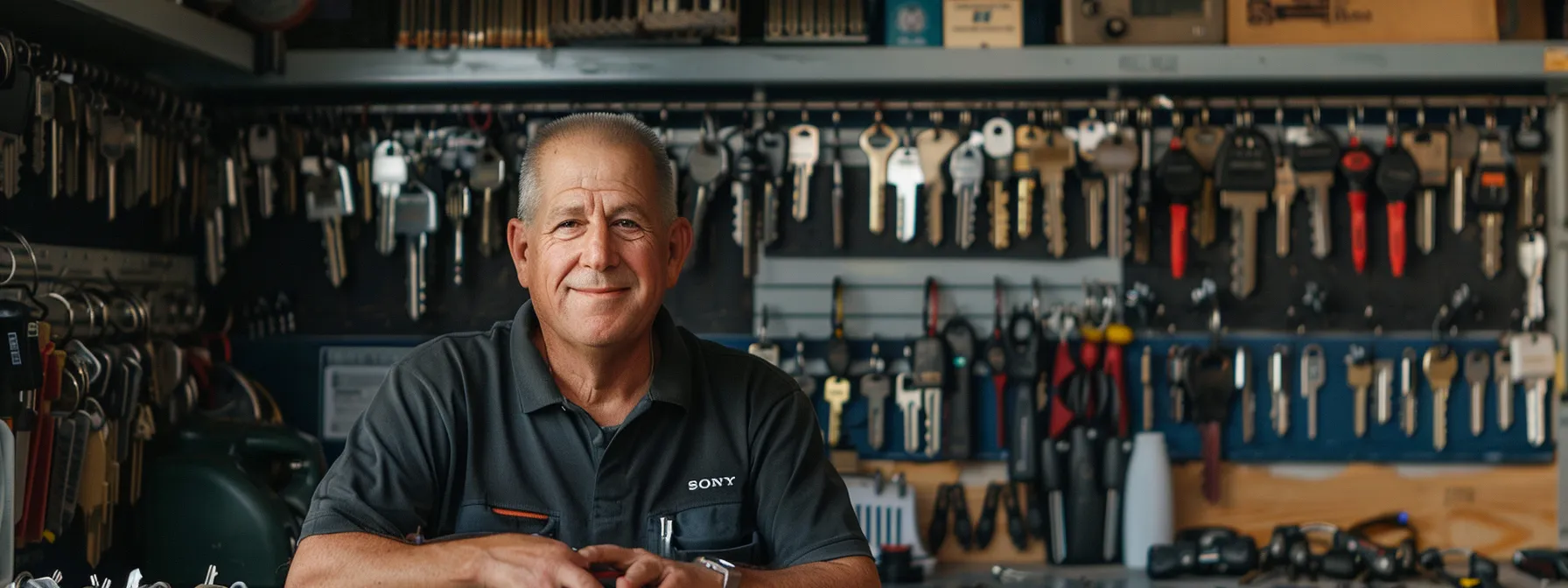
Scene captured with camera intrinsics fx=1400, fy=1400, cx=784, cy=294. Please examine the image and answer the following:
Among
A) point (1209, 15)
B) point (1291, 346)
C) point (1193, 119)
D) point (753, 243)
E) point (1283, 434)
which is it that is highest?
point (1209, 15)

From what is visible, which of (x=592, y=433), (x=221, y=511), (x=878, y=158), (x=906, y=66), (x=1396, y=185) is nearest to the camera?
(x=592, y=433)

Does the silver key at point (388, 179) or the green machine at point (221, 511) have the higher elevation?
the silver key at point (388, 179)

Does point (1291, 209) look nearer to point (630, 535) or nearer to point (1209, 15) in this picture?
point (1209, 15)

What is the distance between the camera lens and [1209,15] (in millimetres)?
3797

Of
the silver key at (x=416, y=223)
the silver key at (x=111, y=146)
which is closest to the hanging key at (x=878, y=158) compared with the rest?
the silver key at (x=416, y=223)

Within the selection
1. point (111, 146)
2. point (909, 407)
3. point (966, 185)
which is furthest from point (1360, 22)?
point (111, 146)

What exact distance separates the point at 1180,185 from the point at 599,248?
235 cm

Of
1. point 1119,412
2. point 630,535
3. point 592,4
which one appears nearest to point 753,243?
point 592,4

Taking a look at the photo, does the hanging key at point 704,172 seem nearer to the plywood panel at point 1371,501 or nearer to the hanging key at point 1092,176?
the plywood panel at point 1371,501

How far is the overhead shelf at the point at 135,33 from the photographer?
9.52 feet

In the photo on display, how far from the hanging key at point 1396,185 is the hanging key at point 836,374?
1535 mm

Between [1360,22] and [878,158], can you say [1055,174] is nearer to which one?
[878,158]

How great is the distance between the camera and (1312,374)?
396 cm

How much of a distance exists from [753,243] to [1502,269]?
2.14 meters
